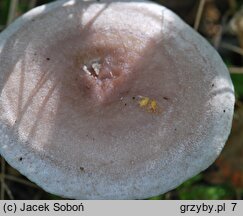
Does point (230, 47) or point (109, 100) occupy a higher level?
point (109, 100)

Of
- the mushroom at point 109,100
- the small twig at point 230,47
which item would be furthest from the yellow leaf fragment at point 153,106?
the small twig at point 230,47

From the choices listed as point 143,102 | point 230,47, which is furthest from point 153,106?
point 230,47

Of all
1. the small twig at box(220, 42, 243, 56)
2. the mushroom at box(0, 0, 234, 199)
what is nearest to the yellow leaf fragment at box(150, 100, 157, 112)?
the mushroom at box(0, 0, 234, 199)

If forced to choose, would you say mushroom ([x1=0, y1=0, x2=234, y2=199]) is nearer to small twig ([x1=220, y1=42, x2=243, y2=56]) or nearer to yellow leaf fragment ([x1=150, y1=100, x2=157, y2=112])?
yellow leaf fragment ([x1=150, y1=100, x2=157, y2=112])

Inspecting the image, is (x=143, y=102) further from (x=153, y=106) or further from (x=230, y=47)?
(x=230, y=47)

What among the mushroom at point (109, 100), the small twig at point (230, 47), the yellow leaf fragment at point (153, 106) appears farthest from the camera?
the small twig at point (230, 47)

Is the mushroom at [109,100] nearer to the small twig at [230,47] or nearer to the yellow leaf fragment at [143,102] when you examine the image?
the yellow leaf fragment at [143,102]

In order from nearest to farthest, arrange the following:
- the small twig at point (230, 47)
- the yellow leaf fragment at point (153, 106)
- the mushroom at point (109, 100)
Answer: the mushroom at point (109, 100), the yellow leaf fragment at point (153, 106), the small twig at point (230, 47)

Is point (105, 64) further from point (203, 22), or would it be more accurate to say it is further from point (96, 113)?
point (203, 22)
